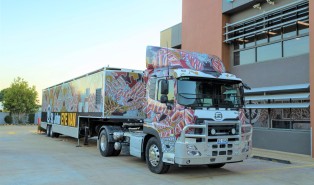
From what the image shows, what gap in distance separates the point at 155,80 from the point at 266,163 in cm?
530

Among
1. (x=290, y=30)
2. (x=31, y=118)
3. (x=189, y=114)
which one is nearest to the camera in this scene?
(x=189, y=114)

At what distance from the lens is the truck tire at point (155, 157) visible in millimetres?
9141

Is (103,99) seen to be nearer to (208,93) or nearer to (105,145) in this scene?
(105,145)

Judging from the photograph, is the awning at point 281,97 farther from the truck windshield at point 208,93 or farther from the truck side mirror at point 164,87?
the truck side mirror at point 164,87

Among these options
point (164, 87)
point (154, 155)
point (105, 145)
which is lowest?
point (105, 145)

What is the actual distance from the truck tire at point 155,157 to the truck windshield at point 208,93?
1662mm

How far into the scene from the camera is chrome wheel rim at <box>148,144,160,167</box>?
367 inches

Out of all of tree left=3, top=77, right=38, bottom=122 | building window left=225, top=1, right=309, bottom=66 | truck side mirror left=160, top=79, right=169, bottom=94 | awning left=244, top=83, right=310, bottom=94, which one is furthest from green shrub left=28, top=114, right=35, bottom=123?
truck side mirror left=160, top=79, right=169, bottom=94

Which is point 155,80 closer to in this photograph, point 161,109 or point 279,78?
point 161,109

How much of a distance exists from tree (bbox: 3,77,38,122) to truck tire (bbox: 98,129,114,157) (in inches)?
1511

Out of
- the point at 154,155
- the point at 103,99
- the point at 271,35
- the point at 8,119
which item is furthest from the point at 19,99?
the point at 154,155

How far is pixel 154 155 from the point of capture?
943cm

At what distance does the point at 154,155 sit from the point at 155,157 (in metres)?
0.07

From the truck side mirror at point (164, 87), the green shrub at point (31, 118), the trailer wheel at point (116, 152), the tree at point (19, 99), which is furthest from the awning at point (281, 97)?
the green shrub at point (31, 118)
